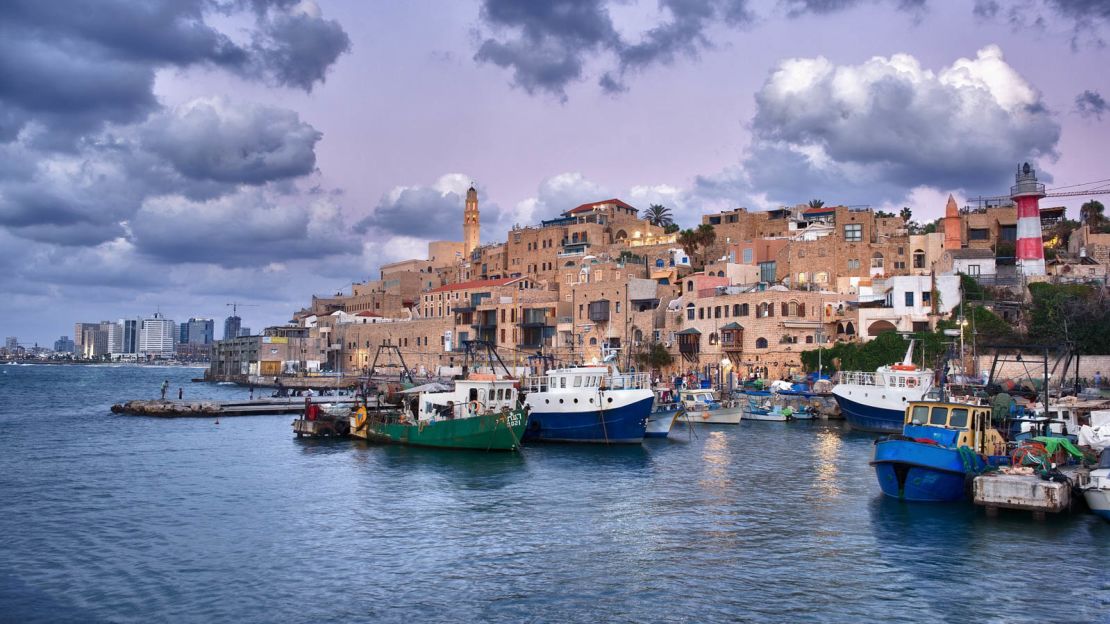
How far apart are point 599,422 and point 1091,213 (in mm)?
60477

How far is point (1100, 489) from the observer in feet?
66.5

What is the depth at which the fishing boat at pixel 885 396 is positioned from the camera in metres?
43.2

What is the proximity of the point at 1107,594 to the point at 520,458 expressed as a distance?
864 inches

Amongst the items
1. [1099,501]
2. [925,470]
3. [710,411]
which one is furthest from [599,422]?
[1099,501]

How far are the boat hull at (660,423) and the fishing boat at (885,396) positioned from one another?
Result: 9799 mm

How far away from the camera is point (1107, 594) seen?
15.6 meters

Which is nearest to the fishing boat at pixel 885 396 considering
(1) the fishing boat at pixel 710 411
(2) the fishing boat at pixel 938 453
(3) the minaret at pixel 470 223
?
(1) the fishing boat at pixel 710 411

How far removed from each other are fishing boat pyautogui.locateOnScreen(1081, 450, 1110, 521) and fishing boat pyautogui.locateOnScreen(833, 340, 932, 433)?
22.1 metres

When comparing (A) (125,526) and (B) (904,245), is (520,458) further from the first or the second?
(B) (904,245)

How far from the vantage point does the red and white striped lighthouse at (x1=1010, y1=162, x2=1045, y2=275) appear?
62.2 m

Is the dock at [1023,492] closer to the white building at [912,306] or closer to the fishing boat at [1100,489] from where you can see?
the fishing boat at [1100,489]

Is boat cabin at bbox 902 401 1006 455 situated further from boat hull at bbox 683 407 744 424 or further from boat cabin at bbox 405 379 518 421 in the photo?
boat hull at bbox 683 407 744 424

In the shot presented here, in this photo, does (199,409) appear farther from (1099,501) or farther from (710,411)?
(1099,501)

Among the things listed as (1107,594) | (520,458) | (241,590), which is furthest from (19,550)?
(1107,594)
